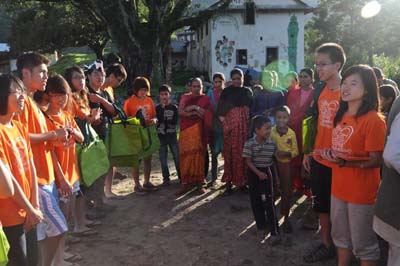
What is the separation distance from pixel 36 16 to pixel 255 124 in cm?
3238

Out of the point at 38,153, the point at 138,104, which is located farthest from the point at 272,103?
the point at 38,153

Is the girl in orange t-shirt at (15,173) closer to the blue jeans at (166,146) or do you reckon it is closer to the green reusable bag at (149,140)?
the green reusable bag at (149,140)

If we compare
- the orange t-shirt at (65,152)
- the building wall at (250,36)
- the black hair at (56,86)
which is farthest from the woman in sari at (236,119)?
the building wall at (250,36)

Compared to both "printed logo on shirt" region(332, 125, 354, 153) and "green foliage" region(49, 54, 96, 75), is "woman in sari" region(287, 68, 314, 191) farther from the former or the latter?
"green foliage" region(49, 54, 96, 75)

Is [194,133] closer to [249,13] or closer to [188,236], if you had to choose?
[188,236]

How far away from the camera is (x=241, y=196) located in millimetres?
5777

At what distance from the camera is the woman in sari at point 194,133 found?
5.85 m

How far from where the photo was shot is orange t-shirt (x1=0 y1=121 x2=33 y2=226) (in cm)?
241

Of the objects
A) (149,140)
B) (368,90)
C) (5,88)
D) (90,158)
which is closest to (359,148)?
(368,90)

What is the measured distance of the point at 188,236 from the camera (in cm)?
448

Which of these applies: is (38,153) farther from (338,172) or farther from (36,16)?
(36,16)

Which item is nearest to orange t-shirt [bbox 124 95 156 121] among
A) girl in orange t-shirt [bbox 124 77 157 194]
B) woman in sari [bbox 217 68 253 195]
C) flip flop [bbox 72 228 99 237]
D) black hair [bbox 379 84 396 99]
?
girl in orange t-shirt [bbox 124 77 157 194]

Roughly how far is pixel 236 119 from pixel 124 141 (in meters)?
1.53

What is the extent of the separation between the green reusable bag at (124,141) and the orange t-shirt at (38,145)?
2222 millimetres
